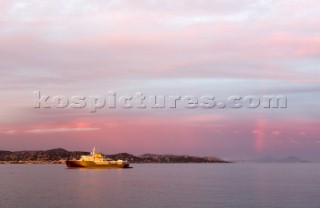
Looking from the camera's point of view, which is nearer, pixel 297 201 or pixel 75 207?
pixel 75 207

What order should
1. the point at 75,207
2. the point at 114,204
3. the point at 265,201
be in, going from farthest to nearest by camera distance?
the point at 265,201 < the point at 114,204 < the point at 75,207

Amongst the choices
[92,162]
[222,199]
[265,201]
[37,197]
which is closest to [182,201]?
[222,199]

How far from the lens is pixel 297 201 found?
65250 millimetres

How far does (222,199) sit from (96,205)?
19.2 metres

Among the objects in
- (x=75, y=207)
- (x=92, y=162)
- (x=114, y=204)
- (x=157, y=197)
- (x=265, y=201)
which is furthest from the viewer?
(x=92, y=162)

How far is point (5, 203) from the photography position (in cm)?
5966

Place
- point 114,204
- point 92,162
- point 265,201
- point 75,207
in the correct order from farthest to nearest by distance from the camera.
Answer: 1. point 92,162
2. point 265,201
3. point 114,204
4. point 75,207

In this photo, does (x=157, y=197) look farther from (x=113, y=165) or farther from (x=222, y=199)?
(x=113, y=165)

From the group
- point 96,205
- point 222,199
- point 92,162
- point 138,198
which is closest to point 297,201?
point 222,199

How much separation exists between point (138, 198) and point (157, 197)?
3.31 meters

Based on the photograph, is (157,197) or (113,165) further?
(113,165)

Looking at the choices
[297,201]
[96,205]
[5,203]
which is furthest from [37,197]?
[297,201]

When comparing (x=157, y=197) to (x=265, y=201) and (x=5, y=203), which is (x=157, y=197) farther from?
(x=5, y=203)

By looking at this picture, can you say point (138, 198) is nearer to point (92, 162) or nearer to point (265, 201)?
point (265, 201)
